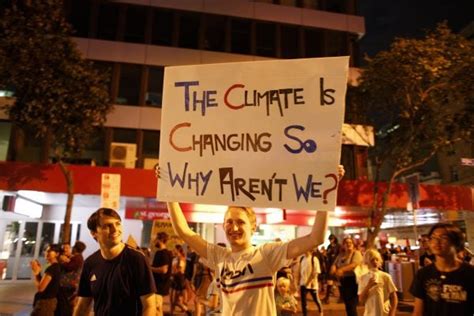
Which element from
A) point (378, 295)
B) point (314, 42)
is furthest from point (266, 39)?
point (378, 295)

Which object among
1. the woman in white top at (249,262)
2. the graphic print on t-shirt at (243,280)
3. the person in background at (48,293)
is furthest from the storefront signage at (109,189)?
the graphic print on t-shirt at (243,280)

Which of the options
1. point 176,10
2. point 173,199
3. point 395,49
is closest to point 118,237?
point 173,199

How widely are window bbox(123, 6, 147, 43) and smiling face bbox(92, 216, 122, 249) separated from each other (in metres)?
19.4

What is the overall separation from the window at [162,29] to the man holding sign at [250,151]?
18932 mm

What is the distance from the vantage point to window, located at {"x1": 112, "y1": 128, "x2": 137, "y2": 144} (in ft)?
67.2

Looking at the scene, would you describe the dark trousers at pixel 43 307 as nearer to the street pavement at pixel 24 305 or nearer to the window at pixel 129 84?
the street pavement at pixel 24 305

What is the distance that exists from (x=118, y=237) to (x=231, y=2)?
20.7 metres

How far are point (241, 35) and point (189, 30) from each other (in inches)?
A: 105

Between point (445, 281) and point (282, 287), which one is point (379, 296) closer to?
point (282, 287)

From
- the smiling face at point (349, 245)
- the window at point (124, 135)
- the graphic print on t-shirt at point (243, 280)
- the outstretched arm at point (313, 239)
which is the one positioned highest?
the window at point (124, 135)

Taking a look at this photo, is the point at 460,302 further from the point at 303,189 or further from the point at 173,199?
the point at 173,199

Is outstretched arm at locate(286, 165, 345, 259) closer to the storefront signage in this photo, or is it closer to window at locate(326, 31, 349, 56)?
the storefront signage

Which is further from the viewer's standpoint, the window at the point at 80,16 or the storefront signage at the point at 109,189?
the window at the point at 80,16

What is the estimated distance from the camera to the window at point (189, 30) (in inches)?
872
